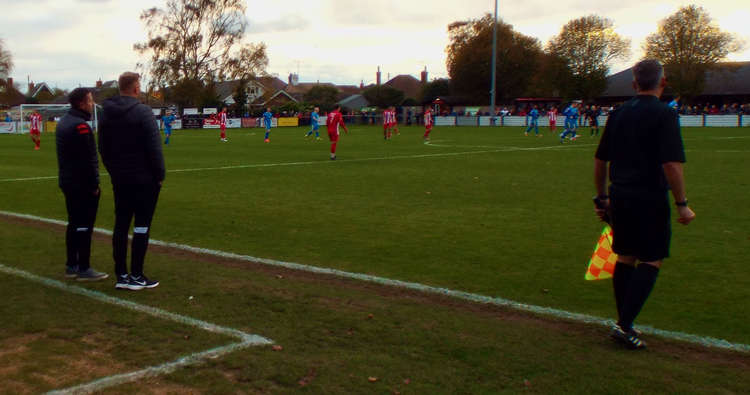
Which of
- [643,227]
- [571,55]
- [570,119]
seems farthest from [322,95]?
[643,227]

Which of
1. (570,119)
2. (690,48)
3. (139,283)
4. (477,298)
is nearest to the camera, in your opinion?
(477,298)

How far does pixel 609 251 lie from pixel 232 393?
2912 mm

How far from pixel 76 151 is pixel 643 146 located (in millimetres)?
4767

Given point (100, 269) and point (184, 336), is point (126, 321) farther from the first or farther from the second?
point (100, 269)

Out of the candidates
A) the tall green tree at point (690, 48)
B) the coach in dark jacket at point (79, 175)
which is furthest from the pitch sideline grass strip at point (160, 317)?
the tall green tree at point (690, 48)

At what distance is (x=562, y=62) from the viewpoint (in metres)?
71.0

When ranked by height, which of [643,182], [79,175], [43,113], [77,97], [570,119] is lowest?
[79,175]

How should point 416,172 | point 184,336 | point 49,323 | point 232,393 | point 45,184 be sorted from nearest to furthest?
point 232,393 < point 184,336 < point 49,323 < point 45,184 < point 416,172

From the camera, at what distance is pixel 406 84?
12469 centimetres

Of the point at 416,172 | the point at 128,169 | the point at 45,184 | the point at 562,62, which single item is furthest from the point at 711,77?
the point at 128,169

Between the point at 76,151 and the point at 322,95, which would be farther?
the point at 322,95

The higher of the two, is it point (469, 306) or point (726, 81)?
point (726, 81)

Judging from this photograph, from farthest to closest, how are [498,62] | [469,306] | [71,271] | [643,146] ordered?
[498,62] → [71,271] → [469,306] → [643,146]

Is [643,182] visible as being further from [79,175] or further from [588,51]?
[588,51]
